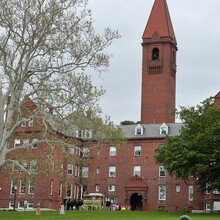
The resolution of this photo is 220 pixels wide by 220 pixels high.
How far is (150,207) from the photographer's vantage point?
69375mm

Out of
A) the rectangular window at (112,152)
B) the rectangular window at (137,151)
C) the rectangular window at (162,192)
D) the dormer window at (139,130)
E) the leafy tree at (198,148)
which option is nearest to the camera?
the leafy tree at (198,148)

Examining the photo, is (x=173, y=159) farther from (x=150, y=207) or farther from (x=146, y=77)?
(x=146, y=77)

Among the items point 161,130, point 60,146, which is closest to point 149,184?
point 161,130

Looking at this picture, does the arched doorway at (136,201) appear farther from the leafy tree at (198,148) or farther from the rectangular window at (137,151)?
the leafy tree at (198,148)

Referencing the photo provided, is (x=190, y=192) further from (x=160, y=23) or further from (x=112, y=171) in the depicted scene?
(x=160, y=23)

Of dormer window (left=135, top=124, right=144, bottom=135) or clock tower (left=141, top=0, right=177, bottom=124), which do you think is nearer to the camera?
dormer window (left=135, top=124, right=144, bottom=135)

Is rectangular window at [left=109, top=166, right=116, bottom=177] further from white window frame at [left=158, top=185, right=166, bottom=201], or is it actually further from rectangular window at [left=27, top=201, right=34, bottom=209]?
rectangular window at [left=27, top=201, right=34, bottom=209]

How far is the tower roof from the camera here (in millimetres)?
90688

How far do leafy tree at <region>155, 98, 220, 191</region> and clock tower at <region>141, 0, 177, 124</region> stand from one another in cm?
3282

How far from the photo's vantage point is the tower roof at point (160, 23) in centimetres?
9069

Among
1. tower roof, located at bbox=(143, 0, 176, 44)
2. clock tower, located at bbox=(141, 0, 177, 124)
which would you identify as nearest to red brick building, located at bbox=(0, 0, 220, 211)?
clock tower, located at bbox=(141, 0, 177, 124)

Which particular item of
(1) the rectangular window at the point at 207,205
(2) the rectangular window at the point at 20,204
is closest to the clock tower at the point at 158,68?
(1) the rectangular window at the point at 207,205

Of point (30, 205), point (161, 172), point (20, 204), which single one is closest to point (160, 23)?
point (161, 172)

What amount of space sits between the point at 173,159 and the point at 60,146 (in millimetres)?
17974
